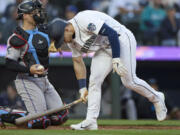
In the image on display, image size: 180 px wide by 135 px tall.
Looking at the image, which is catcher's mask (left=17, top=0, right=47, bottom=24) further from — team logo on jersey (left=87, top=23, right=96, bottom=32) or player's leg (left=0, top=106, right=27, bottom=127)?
player's leg (left=0, top=106, right=27, bottom=127)

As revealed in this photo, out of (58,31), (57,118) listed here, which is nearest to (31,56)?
(58,31)

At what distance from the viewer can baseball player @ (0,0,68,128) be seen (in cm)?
565

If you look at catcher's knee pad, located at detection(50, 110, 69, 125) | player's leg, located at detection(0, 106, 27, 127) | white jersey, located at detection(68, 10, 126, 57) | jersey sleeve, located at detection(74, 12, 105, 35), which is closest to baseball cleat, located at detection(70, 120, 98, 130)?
catcher's knee pad, located at detection(50, 110, 69, 125)

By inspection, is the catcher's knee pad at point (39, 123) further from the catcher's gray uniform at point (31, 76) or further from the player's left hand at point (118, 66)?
the player's left hand at point (118, 66)

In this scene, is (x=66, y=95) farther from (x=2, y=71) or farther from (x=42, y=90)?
(x=42, y=90)

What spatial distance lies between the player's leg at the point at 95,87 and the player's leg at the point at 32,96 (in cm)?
41

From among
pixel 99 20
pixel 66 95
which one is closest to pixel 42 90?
pixel 99 20

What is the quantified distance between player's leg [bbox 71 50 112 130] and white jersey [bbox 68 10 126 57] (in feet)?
0.48

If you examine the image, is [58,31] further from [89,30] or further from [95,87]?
[95,87]

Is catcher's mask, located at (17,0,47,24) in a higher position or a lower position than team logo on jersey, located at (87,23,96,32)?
higher

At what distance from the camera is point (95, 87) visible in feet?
19.2

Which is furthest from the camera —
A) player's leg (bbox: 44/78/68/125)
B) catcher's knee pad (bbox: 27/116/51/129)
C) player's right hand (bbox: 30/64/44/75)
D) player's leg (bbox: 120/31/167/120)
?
player's leg (bbox: 44/78/68/125)

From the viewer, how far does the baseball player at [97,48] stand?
566 cm

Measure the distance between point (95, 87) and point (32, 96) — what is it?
0.77 m
